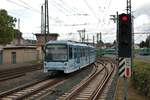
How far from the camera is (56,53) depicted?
32031mm

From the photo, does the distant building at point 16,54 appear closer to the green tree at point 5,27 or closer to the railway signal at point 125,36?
the green tree at point 5,27

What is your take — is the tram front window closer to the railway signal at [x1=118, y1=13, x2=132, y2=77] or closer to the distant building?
the railway signal at [x1=118, y1=13, x2=132, y2=77]

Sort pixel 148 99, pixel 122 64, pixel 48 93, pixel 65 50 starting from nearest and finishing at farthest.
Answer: pixel 122 64 < pixel 148 99 < pixel 48 93 < pixel 65 50

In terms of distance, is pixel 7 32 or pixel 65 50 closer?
pixel 65 50

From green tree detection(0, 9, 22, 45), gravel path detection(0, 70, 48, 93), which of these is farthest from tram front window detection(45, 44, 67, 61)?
green tree detection(0, 9, 22, 45)

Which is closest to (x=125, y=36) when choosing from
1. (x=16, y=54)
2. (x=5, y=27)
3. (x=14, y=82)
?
(x=14, y=82)

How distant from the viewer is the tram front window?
3177 cm

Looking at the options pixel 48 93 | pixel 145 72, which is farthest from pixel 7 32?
pixel 145 72

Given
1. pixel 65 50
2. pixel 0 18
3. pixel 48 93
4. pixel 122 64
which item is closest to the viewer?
pixel 122 64

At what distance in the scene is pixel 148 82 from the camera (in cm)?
1617

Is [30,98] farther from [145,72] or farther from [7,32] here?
[7,32]

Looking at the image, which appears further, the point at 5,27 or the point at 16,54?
the point at 16,54

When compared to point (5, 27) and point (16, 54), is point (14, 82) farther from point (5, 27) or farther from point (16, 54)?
point (16, 54)

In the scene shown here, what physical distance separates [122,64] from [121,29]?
4.93 ft
